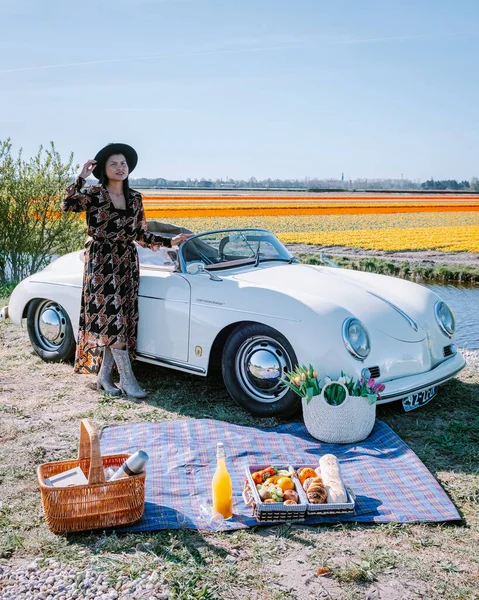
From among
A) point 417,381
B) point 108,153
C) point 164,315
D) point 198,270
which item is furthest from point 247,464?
point 108,153

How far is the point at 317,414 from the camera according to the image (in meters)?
4.88

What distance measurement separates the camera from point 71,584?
3094 millimetres

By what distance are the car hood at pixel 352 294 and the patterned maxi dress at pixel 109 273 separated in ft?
3.15

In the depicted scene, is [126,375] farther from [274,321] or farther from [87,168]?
[87,168]

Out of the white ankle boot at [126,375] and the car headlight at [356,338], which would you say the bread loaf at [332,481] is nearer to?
the car headlight at [356,338]

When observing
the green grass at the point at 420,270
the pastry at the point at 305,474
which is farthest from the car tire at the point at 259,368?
the green grass at the point at 420,270

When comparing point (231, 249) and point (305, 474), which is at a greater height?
point (231, 249)

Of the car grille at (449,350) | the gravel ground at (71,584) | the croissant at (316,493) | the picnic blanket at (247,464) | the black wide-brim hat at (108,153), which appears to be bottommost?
the gravel ground at (71,584)

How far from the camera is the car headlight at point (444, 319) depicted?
5.82 meters

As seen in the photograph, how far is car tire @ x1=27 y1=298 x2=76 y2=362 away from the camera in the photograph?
6871 millimetres

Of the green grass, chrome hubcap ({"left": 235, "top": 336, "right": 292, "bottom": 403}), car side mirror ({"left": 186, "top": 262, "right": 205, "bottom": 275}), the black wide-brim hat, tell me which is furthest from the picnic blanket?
the green grass

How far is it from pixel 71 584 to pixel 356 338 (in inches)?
106

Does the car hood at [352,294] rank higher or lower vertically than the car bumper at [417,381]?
higher

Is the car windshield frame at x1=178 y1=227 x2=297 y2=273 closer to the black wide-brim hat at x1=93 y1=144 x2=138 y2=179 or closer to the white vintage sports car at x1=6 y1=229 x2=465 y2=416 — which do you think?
the white vintage sports car at x1=6 y1=229 x2=465 y2=416
